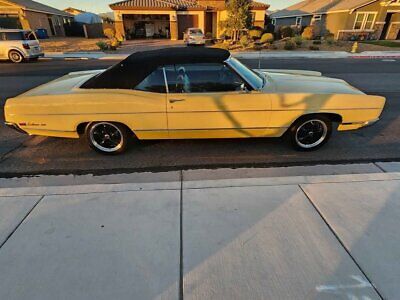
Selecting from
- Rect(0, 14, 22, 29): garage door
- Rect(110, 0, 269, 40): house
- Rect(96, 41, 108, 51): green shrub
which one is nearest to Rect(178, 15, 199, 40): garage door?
Rect(110, 0, 269, 40): house

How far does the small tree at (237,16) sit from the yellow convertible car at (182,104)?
65.9ft

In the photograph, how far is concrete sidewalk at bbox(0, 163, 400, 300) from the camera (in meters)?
1.99

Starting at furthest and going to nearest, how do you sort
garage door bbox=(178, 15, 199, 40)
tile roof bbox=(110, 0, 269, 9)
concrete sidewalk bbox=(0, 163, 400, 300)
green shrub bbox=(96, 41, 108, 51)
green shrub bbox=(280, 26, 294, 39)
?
1. garage door bbox=(178, 15, 199, 40)
2. tile roof bbox=(110, 0, 269, 9)
3. green shrub bbox=(280, 26, 294, 39)
4. green shrub bbox=(96, 41, 108, 51)
5. concrete sidewalk bbox=(0, 163, 400, 300)

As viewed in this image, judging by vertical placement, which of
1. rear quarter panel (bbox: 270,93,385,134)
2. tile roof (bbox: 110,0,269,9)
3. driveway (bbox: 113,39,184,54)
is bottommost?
driveway (bbox: 113,39,184,54)

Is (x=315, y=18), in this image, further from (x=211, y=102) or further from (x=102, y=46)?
(x=211, y=102)

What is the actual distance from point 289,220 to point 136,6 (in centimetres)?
2997

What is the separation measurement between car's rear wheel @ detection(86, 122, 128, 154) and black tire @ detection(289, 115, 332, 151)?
243 centimetres

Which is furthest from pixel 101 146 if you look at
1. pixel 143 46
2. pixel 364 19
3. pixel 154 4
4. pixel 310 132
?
pixel 364 19

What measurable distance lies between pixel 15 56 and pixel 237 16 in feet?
52.1

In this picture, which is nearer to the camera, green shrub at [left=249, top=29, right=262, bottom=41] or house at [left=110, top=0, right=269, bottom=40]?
green shrub at [left=249, top=29, right=262, bottom=41]

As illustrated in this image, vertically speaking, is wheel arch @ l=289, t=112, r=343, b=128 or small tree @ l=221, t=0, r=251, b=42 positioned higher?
small tree @ l=221, t=0, r=251, b=42

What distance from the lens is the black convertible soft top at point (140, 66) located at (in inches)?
141

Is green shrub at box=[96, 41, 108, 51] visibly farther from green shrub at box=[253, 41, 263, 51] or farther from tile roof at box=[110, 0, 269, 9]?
green shrub at box=[253, 41, 263, 51]

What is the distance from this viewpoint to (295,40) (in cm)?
2111
